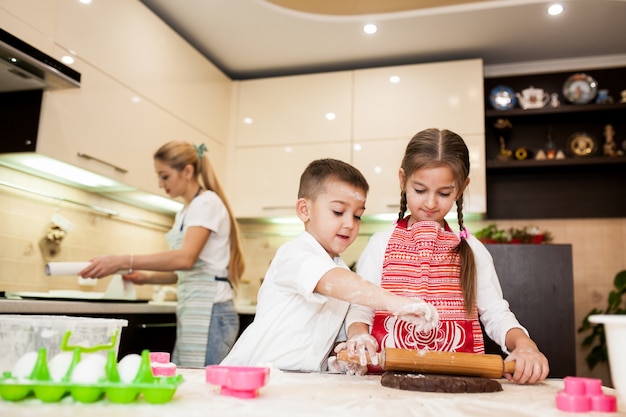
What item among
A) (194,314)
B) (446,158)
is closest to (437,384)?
(446,158)

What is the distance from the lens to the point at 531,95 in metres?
3.07

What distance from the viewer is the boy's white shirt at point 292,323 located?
1.08 m

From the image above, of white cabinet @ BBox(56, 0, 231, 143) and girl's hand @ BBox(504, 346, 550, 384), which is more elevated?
white cabinet @ BBox(56, 0, 231, 143)

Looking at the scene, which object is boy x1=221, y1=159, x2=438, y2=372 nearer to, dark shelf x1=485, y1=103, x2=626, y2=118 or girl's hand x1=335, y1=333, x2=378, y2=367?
girl's hand x1=335, y1=333, x2=378, y2=367

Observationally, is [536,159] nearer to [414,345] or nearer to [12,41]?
[414,345]

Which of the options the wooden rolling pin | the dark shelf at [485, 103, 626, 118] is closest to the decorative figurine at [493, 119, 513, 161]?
the dark shelf at [485, 103, 626, 118]

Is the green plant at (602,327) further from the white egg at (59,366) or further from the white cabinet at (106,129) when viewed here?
the white egg at (59,366)

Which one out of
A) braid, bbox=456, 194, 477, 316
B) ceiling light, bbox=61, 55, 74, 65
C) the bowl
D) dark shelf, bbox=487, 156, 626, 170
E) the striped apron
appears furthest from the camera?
dark shelf, bbox=487, 156, 626, 170

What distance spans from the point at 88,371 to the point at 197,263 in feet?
4.88

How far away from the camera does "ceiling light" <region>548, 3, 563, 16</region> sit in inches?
99.3

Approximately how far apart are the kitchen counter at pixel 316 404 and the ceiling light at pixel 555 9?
2.17m

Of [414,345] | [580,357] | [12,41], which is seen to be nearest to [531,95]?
[580,357]

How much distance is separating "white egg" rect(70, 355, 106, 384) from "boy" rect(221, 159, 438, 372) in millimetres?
429

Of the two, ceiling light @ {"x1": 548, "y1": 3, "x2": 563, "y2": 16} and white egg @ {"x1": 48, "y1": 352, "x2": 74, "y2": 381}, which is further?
ceiling light @ {"x1": 548, "y1": 3, "x2": 563, "y2": 16}
